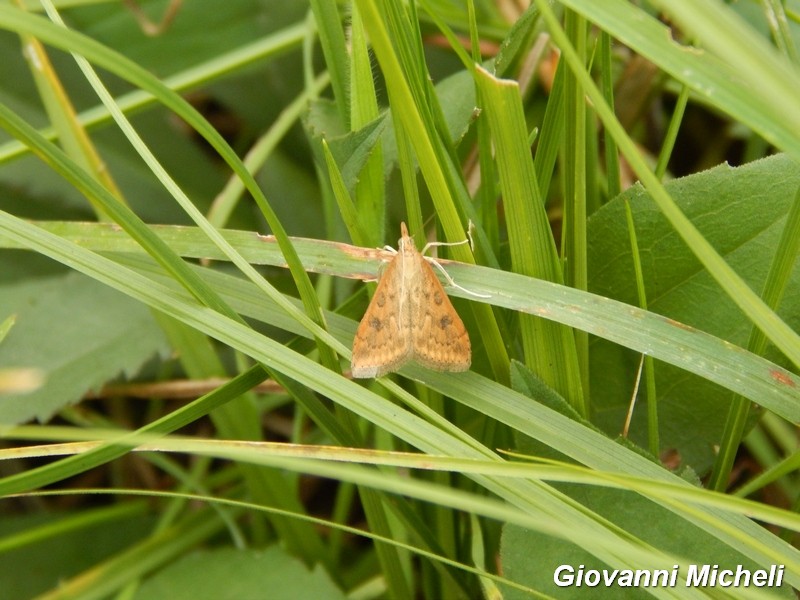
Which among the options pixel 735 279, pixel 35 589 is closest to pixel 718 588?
pixel 735 279

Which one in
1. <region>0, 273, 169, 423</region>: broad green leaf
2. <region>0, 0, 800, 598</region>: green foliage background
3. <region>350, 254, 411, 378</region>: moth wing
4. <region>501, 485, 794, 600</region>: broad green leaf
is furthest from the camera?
<region>0, 273, 169, 423</region>: broad green leaf

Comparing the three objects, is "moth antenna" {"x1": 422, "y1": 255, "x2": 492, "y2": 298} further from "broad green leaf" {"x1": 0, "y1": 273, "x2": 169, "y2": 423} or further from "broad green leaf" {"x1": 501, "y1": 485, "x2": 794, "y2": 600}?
"broad green leaf" {"x1": 0, "y1": 273, "x2": 169, "y2": 423}

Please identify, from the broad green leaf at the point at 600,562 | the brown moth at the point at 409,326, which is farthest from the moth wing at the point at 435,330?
the broad green leaf at the point at 600,562

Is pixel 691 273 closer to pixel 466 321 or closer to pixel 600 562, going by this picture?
pixel 466 321

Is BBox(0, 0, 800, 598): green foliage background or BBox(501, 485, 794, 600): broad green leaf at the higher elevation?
BBox(0, 0, 800, 598): green foliage background

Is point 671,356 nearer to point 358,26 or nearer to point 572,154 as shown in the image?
point 572,154

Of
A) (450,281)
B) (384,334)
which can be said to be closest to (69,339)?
(384,334)

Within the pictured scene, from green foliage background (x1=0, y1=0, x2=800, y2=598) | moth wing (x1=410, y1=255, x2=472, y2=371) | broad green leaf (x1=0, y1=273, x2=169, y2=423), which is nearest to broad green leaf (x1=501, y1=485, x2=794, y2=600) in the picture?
green foliage background (x1=0, y1=0, x2=800, y2=598)
